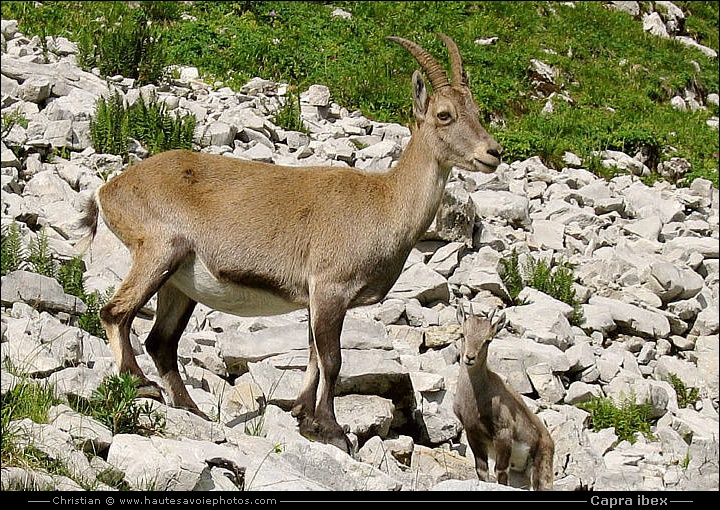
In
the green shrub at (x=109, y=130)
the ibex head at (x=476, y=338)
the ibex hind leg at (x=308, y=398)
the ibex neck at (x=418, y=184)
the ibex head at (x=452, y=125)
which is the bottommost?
the green shrub at (x=109, y=130)

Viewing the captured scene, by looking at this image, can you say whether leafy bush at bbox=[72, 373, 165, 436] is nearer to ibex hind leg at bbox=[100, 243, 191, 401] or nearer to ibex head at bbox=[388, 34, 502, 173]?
ibex hind leg at bbox=[100, 243, 191, 401]

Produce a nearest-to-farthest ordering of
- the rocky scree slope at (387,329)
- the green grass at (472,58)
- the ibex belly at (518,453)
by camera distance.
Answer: the rocky scree slope at (387,329)
the ibex belly at (518,453)
the green grass at (472,58)

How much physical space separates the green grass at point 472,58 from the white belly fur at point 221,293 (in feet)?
25.5

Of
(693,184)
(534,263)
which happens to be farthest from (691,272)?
(693,184)

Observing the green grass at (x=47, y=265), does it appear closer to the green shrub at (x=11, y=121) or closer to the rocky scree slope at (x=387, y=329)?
the rocky scree slope at (x=387, y=329)

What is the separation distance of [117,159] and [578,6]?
14.0 meters

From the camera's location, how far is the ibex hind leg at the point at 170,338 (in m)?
7.11

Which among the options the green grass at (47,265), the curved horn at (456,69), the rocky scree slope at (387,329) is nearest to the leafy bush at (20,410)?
the rocky scree slope at (387,329)

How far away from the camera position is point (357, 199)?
7348 millimetres

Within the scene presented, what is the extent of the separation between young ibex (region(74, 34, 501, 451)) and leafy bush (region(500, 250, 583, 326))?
171 inches

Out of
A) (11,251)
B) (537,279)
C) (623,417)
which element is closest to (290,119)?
(537,279)

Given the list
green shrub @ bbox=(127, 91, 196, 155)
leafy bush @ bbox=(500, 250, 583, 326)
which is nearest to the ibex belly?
leafy bush @ bbox=(500, 250, 583, 326)

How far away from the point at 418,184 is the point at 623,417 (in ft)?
10.6

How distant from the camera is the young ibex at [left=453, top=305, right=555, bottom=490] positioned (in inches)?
300
